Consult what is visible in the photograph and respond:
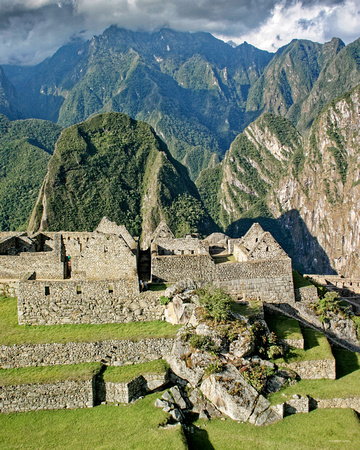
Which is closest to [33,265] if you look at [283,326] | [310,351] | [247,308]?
[247,308]

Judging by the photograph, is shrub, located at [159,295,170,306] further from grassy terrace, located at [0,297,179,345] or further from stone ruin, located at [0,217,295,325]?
grassy terrace, located at [0,297,179,345]

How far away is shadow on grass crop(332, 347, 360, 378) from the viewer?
17.2 meters

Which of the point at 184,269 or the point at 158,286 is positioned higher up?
the point at 184,269

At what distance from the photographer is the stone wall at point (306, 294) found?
20547 millimetres

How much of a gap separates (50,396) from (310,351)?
9.84 meters

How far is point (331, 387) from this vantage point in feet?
51.7

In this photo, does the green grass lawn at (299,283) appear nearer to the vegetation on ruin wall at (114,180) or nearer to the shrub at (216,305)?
the shrub at (216,305)

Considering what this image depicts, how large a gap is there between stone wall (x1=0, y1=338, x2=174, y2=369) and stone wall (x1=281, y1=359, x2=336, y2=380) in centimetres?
476

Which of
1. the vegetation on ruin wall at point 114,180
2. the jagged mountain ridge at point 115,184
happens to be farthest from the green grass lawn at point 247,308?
the vegetation on ruin wall at point 114,180

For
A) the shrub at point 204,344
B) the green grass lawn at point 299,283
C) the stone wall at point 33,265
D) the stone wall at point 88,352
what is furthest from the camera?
the green grass lawn at point 299,283

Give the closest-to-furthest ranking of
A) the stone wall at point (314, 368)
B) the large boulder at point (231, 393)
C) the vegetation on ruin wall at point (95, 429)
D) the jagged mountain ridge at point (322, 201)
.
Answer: the vegetation on ruin wall at point (95, 429) → the large boulder at point (231, 393) → the stone wall at point (314, 368) → the jagged mountain ridge at point (322, 201)

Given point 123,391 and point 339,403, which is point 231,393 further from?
point 339,403

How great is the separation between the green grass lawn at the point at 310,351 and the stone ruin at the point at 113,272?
2394 mm

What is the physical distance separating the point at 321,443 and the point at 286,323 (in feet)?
18.9
